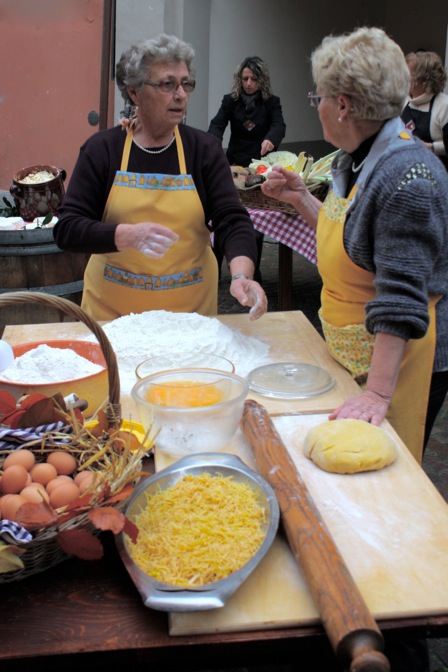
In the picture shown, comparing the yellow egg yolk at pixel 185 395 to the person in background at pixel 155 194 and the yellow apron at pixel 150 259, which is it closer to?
the person in background at pixel 155 194

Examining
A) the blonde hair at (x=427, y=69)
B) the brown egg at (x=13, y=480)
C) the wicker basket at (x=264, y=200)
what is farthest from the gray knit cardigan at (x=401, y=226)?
the blonde hair at (x=427, y=69)

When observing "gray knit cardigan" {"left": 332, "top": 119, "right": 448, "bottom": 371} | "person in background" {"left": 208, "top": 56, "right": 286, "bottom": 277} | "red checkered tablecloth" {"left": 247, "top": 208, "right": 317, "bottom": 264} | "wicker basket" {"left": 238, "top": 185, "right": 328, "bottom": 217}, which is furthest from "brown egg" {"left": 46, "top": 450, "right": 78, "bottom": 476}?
"person in background" {"left": 208, "top": 56, "right": 286, "bottom": 277}

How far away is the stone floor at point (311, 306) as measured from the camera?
2.47 m

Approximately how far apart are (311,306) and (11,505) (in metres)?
5.14

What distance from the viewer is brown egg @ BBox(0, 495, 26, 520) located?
1.21 metres

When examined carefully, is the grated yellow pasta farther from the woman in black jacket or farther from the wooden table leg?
the woman in black jacket

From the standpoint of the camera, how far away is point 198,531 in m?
1.30

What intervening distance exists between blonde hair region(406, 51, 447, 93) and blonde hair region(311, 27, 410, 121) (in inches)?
166

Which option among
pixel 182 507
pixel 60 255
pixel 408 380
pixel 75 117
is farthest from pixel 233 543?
pixel 75 117

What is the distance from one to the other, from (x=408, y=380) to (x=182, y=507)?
0.98 m

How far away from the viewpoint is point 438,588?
48.5 inches

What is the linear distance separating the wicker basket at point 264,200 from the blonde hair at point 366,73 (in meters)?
2.55

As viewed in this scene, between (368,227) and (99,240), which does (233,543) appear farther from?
(99,240)

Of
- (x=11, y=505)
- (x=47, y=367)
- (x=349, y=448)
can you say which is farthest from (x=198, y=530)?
(x=47, y=367)
